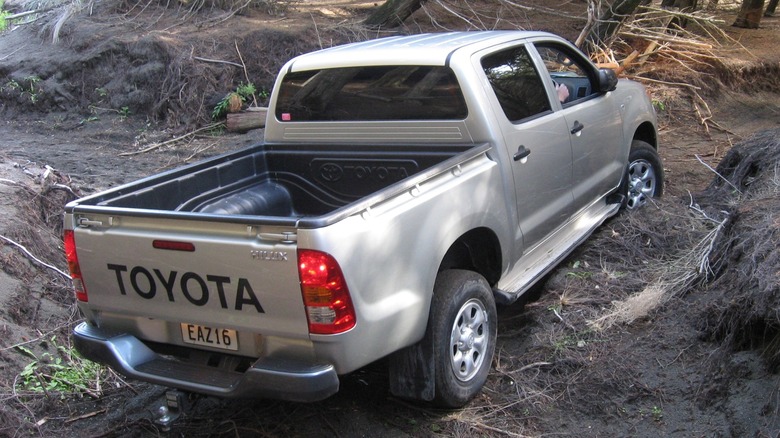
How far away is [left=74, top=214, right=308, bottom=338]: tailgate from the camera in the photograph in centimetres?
354

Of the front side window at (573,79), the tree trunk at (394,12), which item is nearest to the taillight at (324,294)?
the front side window at (573,79)

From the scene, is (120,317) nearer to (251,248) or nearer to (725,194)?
(251,248)

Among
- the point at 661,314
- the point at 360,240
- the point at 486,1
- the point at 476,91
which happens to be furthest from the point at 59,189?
the point at 486,1

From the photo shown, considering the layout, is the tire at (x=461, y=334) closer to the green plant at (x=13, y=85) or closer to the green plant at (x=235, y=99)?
the green plant at (x=235, y=99)

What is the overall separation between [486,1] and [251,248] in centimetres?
1078

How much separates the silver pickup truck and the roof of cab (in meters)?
0.02

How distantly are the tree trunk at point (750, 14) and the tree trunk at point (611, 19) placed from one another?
108 inches

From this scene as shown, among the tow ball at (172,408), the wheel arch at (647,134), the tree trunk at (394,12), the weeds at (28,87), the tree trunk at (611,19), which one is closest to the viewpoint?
the tow ball at (172,408)

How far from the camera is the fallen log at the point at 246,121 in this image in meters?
11.3

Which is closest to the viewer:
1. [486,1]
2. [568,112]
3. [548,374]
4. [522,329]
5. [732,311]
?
[732,311]

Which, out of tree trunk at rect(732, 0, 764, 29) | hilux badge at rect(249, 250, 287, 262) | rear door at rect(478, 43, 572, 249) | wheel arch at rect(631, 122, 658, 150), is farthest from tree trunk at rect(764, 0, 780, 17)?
hilux badge at rect(249, 250, 287, 262)

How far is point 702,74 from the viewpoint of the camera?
1118 cm

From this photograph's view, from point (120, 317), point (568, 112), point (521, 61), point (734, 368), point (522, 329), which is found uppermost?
point (521, 61)

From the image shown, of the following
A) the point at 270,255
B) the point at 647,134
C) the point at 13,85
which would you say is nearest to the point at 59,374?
the point at 270,255
